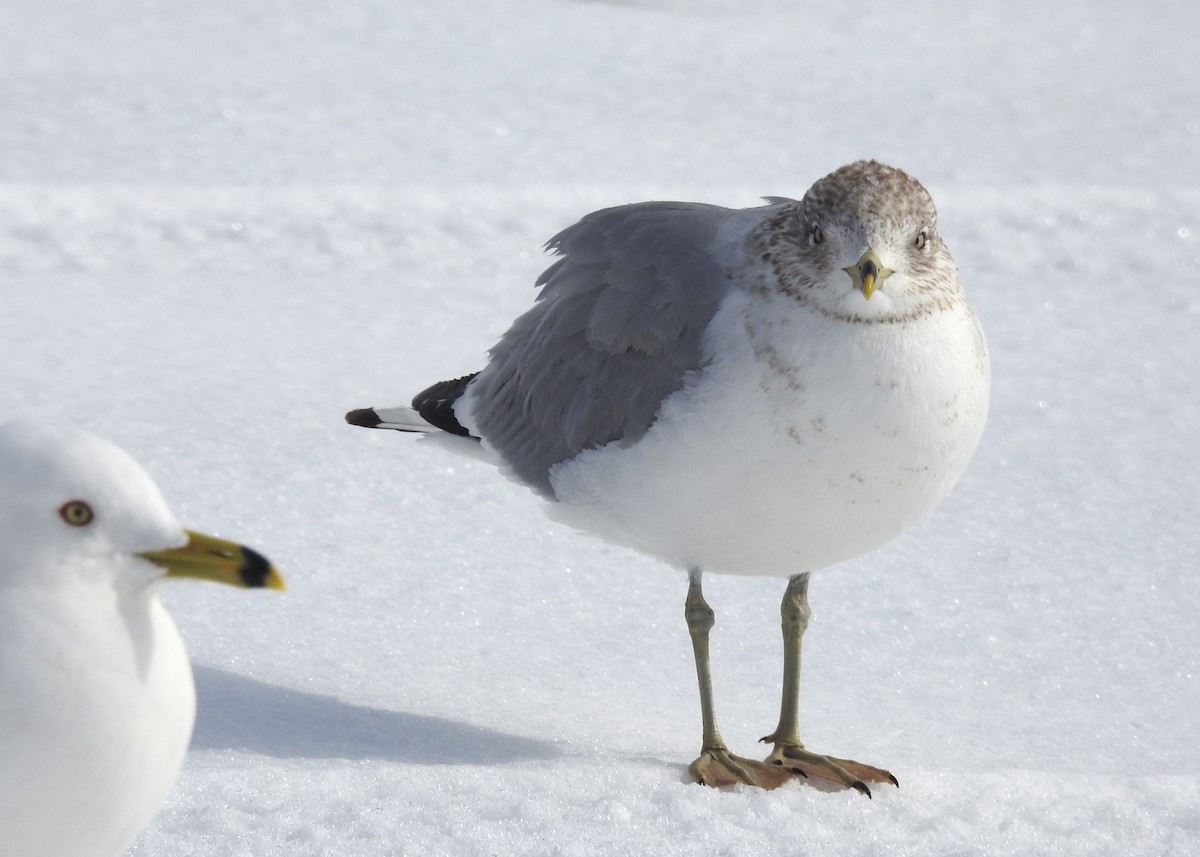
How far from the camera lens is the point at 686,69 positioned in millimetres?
9352

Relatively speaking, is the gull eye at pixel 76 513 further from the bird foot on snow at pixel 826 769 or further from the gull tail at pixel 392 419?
the gull tail at pixel 392 419

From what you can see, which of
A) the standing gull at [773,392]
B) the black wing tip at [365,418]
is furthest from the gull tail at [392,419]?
the standing gull at [773,392]

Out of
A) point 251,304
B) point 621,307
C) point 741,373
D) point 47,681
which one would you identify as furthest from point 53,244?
point 47,681

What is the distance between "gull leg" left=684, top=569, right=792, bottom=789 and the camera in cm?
331

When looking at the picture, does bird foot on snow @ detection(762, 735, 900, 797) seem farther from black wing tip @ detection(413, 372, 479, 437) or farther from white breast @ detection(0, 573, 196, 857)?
white breast @ detection(0, 573, 196, 857)

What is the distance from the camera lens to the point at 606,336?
347cm

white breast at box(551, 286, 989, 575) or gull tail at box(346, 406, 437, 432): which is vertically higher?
white breast at box(551, 286, 989, 575)

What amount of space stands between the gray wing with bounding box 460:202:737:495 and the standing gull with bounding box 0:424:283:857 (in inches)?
49.8

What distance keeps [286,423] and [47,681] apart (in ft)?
10.1

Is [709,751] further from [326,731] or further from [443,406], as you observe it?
[443,406]

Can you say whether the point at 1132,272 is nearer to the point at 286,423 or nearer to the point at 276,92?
the point at 286,423

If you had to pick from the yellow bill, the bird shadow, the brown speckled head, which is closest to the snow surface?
the bird shadow

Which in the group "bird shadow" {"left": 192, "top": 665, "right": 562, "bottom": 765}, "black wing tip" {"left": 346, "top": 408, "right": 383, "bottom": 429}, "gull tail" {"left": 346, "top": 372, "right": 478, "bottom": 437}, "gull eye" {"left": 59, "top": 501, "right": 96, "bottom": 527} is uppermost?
"gull eye" {"left": 59, "top": 501, "right": 96, "bottom": 527}

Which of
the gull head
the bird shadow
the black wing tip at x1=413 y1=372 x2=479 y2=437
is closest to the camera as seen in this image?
the gull head
